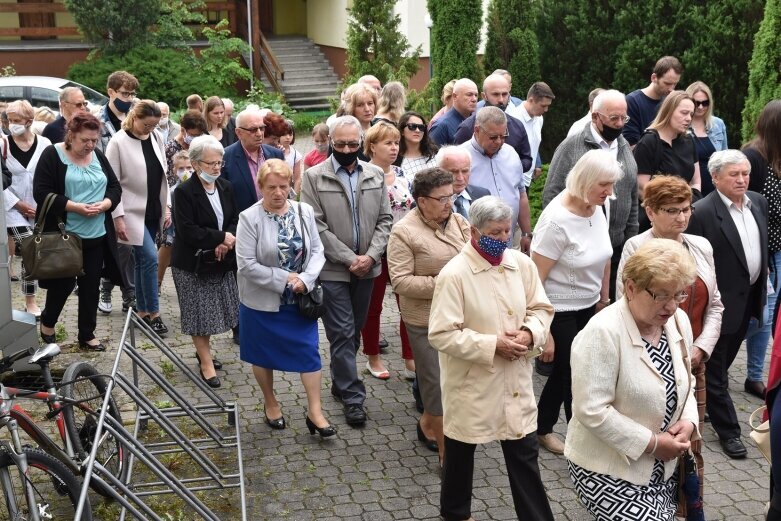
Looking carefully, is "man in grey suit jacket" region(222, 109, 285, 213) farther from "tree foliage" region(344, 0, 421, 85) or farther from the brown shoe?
"tree foliage" region(344, 0, 421, 85)

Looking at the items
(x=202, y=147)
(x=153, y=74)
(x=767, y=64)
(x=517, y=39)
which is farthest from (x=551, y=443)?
(x=153, y=74)

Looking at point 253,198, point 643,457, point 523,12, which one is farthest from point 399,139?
point 523,12

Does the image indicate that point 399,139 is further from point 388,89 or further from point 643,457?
point 643,457

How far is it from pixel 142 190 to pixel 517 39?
347 inches

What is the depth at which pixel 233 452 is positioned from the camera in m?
6.51

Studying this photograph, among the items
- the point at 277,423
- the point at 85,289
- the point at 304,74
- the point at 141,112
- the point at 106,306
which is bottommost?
the point at 304,74

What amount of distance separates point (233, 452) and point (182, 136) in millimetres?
4907

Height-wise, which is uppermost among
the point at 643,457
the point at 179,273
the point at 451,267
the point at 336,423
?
the point at 451,267

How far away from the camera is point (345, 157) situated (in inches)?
271

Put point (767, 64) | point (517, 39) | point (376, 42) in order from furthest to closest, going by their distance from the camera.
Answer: point (376, 42) < point (517, 39) < point (767, 64)

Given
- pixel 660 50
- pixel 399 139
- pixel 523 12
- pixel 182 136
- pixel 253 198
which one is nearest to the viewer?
pixel 399 139

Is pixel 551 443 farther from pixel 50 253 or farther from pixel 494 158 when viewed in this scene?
pixel 50 253

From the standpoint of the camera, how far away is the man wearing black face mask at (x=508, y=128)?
29.0 feet

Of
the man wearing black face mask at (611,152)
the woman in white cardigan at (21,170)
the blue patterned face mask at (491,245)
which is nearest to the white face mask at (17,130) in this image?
the woman in white cardigan at (21,170)
